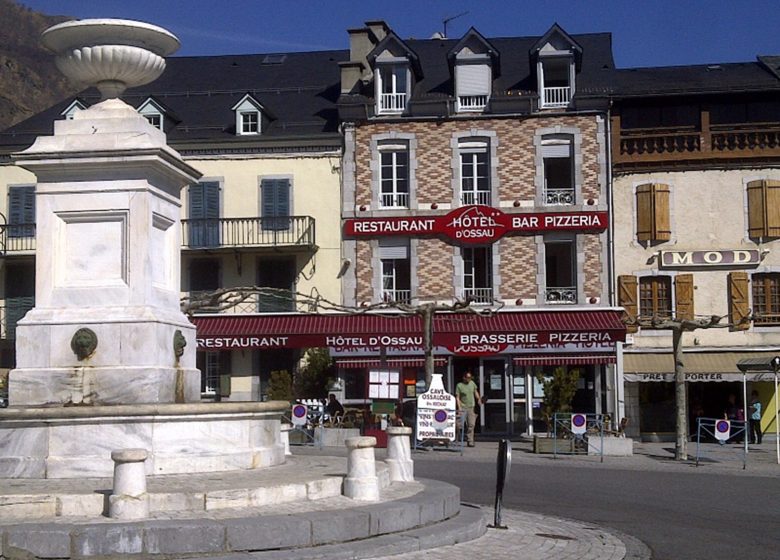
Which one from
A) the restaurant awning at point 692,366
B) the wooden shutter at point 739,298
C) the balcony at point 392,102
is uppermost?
the balcony at point 392,102

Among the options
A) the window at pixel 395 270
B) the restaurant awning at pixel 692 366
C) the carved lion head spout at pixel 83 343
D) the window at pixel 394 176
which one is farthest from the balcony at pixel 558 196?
the carved lion head spout at pixel 83 343

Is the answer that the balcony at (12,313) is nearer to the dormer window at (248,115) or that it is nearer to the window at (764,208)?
the dormer window at (248,115)

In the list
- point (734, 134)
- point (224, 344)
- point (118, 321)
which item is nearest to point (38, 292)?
point (118, 321)

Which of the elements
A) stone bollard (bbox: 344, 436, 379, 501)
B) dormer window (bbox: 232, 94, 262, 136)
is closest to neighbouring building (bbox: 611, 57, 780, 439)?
dormer window (bbox: 232, 94, 262, 136)

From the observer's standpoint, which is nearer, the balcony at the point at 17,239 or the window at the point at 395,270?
the window at the point at 395,270

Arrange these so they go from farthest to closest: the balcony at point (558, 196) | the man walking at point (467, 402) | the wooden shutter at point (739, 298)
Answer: the balcony at point (558, 196) → the wooden shutter at point (739, 298) → the man walking at point (467, 402)

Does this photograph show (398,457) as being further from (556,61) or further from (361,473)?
(556,61)

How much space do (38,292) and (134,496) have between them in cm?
367

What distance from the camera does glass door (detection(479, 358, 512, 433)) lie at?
3259 centimetres

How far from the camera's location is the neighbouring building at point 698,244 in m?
32.1

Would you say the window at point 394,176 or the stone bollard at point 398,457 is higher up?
the window at point 394,176

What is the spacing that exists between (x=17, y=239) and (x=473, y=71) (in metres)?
14.5

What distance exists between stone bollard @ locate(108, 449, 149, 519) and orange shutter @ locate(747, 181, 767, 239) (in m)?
26.0

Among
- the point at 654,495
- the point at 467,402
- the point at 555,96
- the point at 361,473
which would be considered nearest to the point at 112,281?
the point at 361,473
